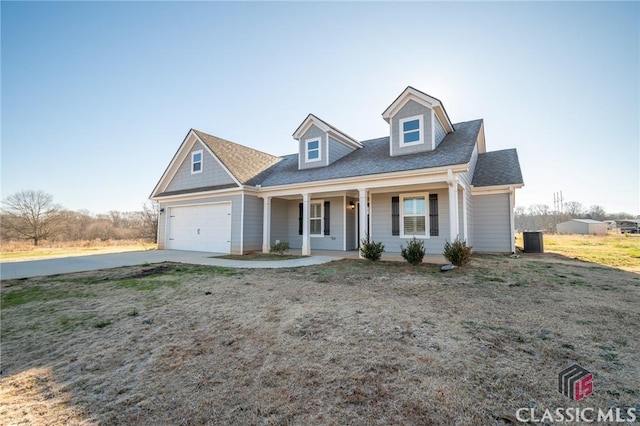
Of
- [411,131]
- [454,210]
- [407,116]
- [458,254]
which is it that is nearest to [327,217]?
[411,131]

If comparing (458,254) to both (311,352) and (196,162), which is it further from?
(196,162)

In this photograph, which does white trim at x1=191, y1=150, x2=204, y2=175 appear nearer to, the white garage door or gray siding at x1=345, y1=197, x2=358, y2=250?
the white garage door

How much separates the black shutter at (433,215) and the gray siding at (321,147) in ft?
16.3

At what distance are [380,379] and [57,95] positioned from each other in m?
15.8

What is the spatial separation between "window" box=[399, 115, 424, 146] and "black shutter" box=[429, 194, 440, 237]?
229 centimetres

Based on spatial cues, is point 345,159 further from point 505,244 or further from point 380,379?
→ point 380,379

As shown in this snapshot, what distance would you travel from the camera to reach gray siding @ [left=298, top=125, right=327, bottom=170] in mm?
12898

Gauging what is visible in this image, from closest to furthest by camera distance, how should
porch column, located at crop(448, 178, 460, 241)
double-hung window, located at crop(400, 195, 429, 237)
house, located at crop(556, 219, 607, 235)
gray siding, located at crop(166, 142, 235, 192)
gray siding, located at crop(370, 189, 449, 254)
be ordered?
porch column, located at crop(448, 178, 460, 241) < gray siding, located at crop(370, 189, 449, 254) < double-hung window, located at crop(400, 195, 429, 237) < gray siding, located at crop(166, 142, 235, 192) < house, located at crop(556, 219, 607, 235)

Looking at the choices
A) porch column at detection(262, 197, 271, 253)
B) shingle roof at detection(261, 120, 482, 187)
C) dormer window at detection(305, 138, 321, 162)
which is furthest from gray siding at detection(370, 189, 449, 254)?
porch column at detection(262, 197, 271, 253)

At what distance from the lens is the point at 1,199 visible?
26.6 metres

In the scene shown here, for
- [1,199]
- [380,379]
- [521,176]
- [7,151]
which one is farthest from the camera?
[1,199]

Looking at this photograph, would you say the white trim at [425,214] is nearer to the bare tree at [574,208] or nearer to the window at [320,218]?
the window at [320,218]

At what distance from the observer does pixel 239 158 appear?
1453 cm

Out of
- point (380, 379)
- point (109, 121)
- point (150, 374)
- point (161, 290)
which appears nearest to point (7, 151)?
point (109, 121)
